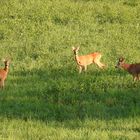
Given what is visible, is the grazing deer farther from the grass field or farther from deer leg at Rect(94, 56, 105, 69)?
the grass field

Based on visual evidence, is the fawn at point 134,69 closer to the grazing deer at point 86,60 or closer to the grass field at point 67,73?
the grass field at point 67,73

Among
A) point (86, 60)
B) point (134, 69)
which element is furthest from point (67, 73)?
point (134, 69)

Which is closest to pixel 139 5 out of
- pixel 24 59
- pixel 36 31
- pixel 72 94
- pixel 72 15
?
pixel 72 15

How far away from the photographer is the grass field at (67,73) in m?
11.9

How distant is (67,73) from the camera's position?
1675 cm

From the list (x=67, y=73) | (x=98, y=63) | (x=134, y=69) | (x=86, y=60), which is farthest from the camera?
(x=98, y=63)

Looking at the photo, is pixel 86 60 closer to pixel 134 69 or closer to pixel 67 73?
pixel 67 73

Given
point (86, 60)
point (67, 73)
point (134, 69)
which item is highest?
point (86, 60)

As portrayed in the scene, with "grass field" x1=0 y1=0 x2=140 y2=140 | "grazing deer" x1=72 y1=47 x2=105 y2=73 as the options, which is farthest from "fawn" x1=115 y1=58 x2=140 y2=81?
"grazing deer" x1=72 y1=47 x2=105 y2=73

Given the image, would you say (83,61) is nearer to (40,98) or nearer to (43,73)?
(43,73)

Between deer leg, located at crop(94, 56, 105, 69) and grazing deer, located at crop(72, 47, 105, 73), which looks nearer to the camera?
grazing deer, located at crop(72, 47, 105, 73)

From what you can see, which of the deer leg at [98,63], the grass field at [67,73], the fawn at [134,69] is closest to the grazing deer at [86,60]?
A: the deer leg at [98,63]

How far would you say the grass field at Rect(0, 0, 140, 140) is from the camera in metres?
11.9

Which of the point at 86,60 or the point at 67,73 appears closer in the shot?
the point at 67,73
